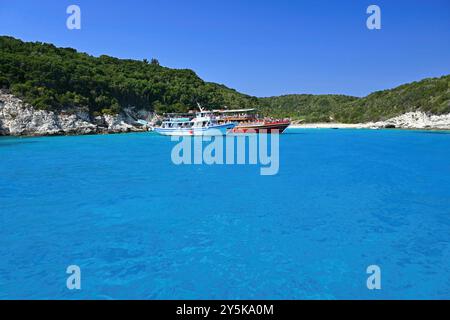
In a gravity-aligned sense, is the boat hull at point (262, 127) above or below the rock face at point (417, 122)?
below

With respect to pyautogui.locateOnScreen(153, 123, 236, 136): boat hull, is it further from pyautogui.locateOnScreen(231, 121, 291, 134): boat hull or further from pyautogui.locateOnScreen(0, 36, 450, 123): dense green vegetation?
pyautogui.locateOnScreen(0, 36, 450, 123): dense green vegetation


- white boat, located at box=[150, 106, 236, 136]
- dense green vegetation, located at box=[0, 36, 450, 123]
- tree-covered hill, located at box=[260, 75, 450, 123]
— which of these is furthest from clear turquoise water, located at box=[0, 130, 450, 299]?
tree-covered hill, located at box=[260, 75, 450, 123]

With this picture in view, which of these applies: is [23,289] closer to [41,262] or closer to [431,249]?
[41,262]

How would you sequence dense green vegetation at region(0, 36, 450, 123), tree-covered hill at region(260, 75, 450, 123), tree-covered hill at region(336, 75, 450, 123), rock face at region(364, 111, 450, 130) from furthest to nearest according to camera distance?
tree-covered hill at region(260, 75, 450, 123), tree-covered hill at region(336, 75, 450, 123), rock face at region(364, 111, 450, 130), dense green vegetation at region(0, 36, 450, 123)

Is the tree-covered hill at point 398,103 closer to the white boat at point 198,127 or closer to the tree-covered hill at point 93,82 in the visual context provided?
the tree-covered hill at point 93,82

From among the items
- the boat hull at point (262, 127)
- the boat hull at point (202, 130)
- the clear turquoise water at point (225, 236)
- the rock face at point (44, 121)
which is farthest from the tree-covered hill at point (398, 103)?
the clear turquoise water at point (225, 236)

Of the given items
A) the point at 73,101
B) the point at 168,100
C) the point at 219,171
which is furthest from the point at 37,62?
the point at 219,171

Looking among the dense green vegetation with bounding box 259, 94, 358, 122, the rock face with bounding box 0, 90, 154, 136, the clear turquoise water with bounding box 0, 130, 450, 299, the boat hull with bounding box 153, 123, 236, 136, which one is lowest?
the clear turquoise water with bounding box 0, 130, 450, 299
